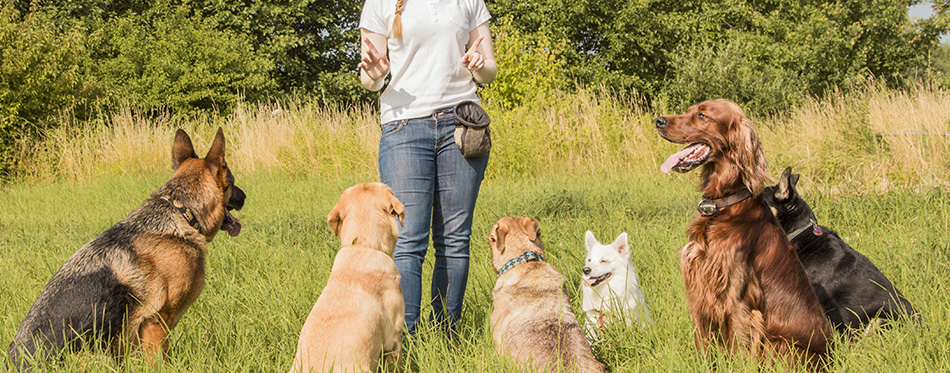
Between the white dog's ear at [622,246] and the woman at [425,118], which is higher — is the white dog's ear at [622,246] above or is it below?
below

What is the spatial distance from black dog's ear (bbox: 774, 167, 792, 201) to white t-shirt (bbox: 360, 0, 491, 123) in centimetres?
201

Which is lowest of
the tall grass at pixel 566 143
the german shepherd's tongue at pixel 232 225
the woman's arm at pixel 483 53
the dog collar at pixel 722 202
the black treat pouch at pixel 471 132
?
the tall grass at pixel 566 143

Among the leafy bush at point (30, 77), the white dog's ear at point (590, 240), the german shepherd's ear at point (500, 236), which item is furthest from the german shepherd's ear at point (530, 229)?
the leafy bush at point (30, 77)

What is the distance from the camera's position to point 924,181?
315 inches

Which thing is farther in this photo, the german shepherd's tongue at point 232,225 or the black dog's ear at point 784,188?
the german shepherd's tongue at point 232,225

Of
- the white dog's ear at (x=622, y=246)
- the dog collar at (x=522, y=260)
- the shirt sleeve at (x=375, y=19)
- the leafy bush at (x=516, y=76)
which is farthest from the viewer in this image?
the leafy bush at (x=516, y=76)

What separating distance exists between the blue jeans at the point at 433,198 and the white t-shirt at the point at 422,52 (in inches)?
3.5

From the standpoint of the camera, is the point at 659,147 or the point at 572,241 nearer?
the point at 572,241

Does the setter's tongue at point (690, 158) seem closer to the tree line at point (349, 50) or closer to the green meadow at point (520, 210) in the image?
the green meadow at point (520, 210)

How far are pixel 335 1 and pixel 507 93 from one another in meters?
16.6

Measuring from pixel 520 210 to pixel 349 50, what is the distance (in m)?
22.9

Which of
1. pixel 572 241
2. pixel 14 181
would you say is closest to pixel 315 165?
pixel 14 181

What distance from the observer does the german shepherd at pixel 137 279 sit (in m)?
3.14

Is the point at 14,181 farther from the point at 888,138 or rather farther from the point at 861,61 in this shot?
the point at 861,61
